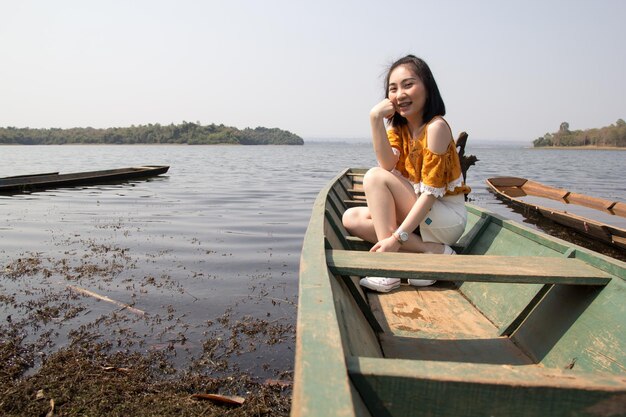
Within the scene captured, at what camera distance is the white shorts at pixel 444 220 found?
344 cm

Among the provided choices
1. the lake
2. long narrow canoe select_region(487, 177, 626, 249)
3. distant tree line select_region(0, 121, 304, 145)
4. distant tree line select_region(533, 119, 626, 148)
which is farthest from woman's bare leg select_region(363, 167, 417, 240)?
distant tree line select_region(533, 119, 626, 148)

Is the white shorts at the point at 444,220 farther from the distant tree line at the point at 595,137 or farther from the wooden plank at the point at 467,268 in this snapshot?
the distant tree line at the point at 595,137

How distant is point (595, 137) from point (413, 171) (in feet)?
430

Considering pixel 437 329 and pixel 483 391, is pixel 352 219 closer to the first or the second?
pixel 437 329

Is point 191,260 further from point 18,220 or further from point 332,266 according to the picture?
point 18,220

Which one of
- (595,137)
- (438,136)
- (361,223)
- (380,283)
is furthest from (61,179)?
(595,137)

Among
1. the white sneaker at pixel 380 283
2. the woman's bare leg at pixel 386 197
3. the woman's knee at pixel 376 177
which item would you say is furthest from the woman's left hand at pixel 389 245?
the white sneaker at pixel 380 283

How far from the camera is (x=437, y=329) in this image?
3061 mm

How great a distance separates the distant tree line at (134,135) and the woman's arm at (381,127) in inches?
4072

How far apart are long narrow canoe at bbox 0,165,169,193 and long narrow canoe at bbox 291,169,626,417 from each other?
45.9 feet

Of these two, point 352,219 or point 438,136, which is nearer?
point 438,136

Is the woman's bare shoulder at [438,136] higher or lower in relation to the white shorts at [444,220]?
higher

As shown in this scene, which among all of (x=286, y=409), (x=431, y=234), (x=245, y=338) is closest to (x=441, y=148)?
(x=431, y=234)

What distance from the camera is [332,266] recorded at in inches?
94.6
